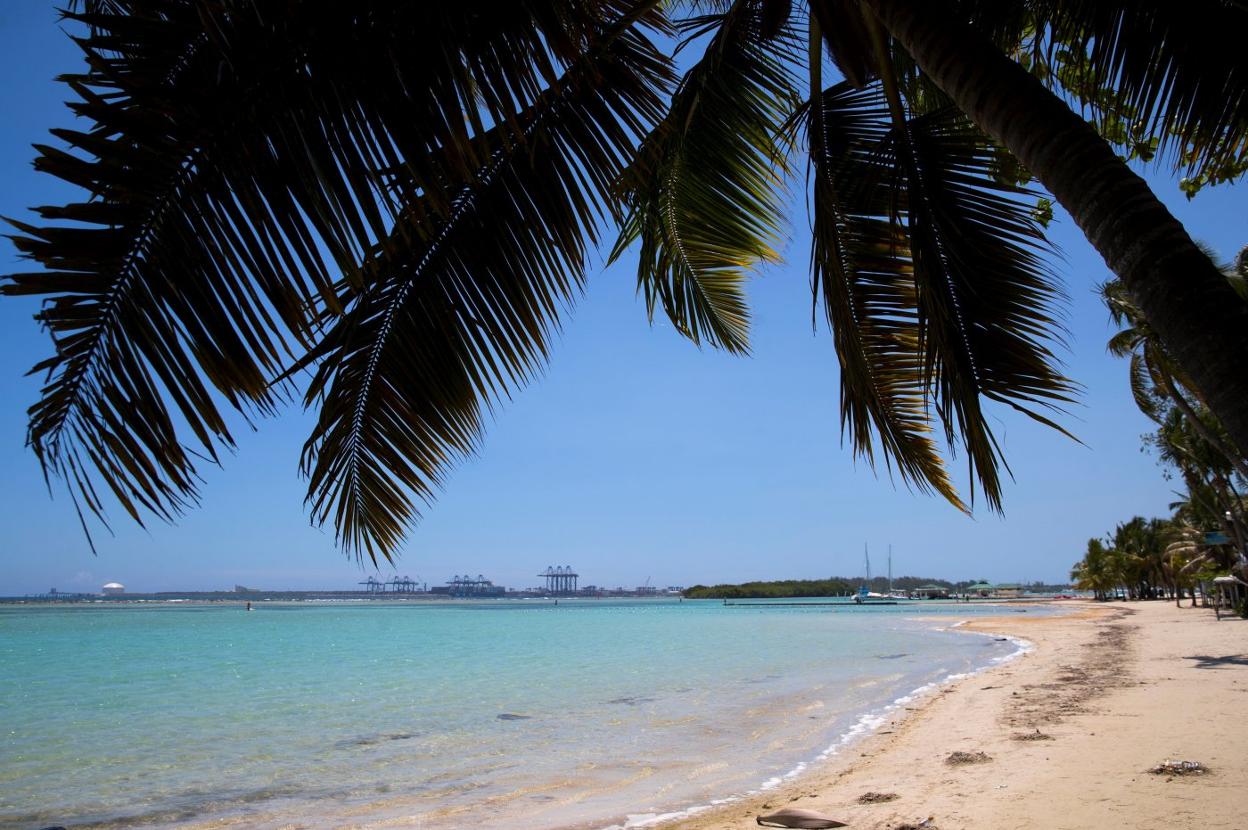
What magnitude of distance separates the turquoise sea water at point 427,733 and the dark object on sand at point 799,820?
4.05 feet

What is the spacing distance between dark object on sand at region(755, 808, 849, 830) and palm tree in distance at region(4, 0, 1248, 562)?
9.02ft

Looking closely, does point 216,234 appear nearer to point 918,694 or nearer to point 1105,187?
point 1105,187

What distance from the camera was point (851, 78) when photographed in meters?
3.03

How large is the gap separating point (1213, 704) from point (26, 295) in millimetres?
10555

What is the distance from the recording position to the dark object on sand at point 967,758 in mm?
6516

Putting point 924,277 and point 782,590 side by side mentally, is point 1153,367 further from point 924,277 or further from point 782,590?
point 782,590

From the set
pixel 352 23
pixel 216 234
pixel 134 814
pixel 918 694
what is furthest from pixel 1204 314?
pixel 918 694

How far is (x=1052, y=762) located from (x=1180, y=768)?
971mm

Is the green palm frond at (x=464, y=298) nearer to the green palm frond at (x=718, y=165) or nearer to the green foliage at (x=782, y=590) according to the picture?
the green palm frond at (x=718, y=165)

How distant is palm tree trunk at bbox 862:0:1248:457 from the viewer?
1.52 metres

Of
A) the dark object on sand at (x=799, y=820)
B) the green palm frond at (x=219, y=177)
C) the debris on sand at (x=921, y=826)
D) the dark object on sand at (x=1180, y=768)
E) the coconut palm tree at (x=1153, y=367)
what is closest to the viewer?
the green palm frond at (x=219, y=177)

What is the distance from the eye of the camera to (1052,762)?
20.0ft

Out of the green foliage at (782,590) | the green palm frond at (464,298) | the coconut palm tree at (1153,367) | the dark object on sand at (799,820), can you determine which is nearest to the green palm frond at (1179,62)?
the green palm frond at (464,298)

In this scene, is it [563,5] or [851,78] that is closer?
[563,5]
